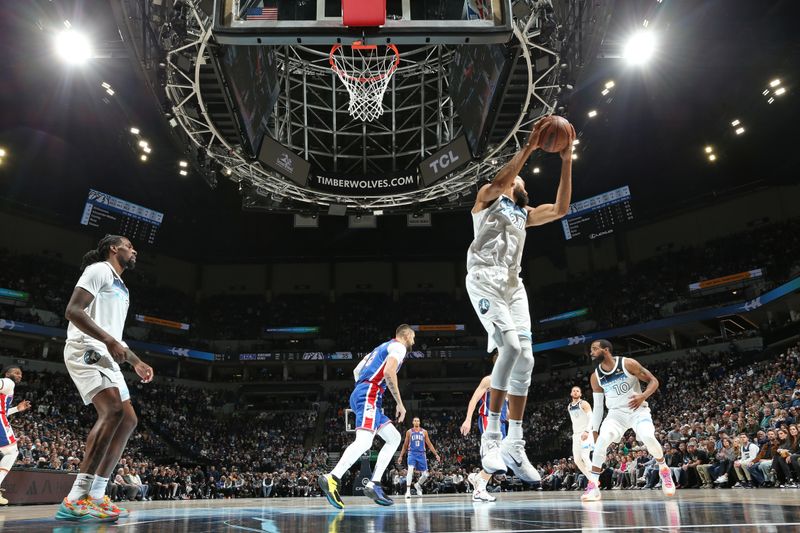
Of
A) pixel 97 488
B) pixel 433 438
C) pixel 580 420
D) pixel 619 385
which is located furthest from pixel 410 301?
pixel 97 488

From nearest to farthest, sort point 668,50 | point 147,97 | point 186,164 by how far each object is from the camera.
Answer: point 668,50, point 147,97, point 186,164

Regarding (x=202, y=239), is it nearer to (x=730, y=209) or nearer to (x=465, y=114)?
(x=465, y=114)

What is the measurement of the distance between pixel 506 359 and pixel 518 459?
0.78 metres

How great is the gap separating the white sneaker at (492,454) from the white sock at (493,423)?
1.3 inches

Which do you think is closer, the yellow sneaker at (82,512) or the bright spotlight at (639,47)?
the yellow sneaker at (82,512)

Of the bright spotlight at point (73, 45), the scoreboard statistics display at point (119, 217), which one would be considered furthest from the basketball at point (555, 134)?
the scoreboard statistics display at point (119, 217)

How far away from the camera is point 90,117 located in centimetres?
2419

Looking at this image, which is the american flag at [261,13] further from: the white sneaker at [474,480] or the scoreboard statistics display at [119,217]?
the scoreboard statistics display at [119,217]

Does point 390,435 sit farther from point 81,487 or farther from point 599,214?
point 599,214

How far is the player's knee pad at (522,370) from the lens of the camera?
181 inches

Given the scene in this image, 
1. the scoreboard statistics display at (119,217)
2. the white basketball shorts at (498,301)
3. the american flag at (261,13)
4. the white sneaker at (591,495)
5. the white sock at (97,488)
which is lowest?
the white sneaker at (591,495)

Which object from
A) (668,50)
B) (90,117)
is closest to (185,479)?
(90,117)

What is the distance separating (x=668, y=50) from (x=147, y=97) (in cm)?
1919

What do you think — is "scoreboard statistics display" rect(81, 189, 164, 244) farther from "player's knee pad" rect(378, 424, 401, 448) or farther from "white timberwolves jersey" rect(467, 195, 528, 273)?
"white timberwolves jersey" rect(467, 195, 528, 273)
